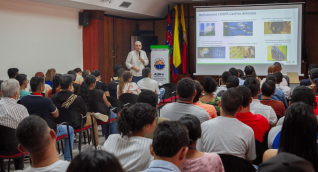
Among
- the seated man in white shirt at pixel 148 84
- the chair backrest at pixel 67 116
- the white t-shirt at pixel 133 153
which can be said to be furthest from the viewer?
the seated man in white shirt at pixel 148 84

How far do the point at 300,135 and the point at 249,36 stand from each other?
7324mm

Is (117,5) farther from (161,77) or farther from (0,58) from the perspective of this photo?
(0,58)

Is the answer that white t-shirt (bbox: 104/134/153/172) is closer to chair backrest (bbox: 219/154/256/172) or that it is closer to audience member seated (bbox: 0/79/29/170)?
chair backrest (bbox: 219/154/256/172)

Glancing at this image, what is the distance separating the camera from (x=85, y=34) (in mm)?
8406

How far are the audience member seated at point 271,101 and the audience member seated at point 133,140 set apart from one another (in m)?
1.92

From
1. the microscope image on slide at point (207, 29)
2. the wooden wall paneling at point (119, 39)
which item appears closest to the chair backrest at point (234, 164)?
the microscope image on slide at point (207, 29)

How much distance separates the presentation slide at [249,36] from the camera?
814 cm

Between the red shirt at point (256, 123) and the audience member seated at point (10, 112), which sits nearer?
the red shirt at point (256, 123)

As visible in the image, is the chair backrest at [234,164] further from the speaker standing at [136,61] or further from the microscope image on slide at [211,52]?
the microscope image on slide at [211,52]

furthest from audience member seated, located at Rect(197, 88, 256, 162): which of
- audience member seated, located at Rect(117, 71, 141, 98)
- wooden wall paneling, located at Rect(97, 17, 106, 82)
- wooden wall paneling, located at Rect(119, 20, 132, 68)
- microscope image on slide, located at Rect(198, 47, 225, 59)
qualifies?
wooden wall paneling, located at Rect(119, 20, 132, 68)

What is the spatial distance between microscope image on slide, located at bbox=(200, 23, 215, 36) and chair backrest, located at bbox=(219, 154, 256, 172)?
23.1ft

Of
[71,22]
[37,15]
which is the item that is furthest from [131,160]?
[71,22]

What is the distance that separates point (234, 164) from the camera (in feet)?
6.26

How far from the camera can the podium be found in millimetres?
9195
